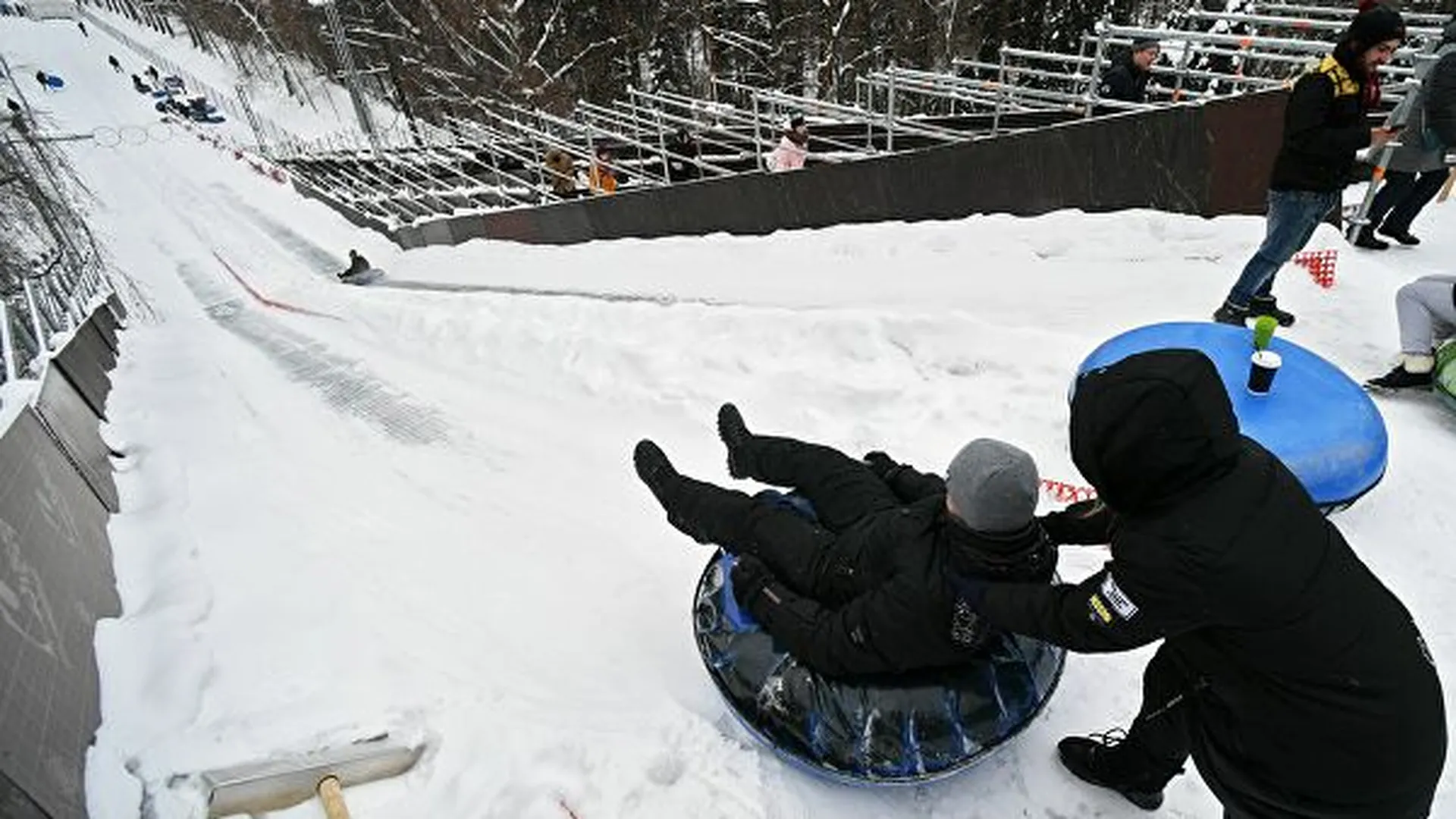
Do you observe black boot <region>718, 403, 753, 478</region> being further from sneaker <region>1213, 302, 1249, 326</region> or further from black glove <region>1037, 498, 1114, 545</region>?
sneaker <region>1213, 302, 1249, 326</region>

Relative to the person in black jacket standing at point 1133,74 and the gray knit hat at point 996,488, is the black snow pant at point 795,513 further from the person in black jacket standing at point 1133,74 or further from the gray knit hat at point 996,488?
the person in black jacket standing at point 1133,74

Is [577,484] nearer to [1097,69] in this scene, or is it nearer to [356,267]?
[1097,69]

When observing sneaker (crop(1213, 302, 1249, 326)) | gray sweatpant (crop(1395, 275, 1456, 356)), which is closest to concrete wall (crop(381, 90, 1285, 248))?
sneaker (crop(1213, 302, 1249, 326))

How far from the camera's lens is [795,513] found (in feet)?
9.81

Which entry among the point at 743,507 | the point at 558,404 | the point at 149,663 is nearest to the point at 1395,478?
the point at 743,507

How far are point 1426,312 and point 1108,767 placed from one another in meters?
3.12

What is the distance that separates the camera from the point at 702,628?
2.77 meters

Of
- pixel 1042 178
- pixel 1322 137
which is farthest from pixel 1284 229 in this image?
pixel 1042 178

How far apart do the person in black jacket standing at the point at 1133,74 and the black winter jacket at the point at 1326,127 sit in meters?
3.44

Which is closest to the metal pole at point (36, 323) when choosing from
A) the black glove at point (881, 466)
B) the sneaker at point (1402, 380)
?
the black glove at point (881, 466)

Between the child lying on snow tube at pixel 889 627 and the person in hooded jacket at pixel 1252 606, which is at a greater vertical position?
the person in hooded jacket at pixel 1252 606

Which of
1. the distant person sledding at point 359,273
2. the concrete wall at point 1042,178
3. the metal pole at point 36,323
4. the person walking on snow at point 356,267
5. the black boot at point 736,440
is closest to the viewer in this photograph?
the black boot at point 736,440

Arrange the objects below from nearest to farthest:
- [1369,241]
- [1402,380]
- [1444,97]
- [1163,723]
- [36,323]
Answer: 1. [1163,723]
2. [1402,380]
3. [1444,97]
4. [1369,241]
5. [36,323]

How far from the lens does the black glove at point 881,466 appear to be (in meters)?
3.14
